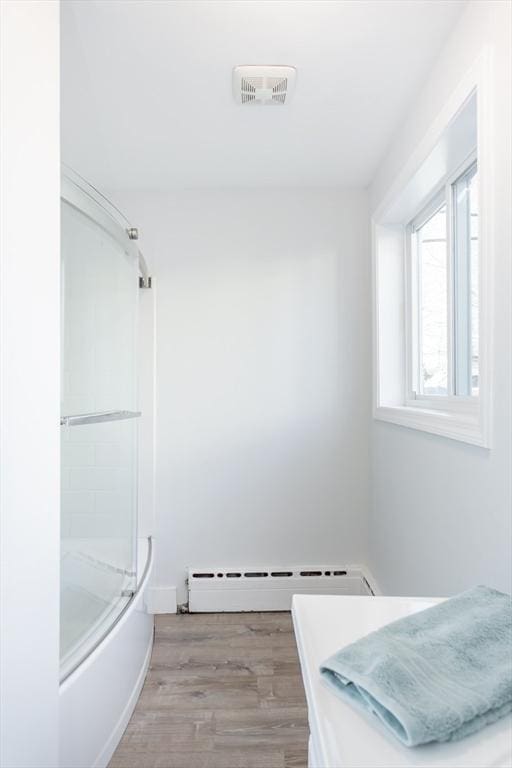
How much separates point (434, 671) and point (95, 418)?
1.33 meters

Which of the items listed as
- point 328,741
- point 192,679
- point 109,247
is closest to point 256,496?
point 192,679

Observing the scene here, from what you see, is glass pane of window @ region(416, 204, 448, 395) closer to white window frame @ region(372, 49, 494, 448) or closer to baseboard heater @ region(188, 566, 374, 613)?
white window frame @ region(372, 49, 494, 448)

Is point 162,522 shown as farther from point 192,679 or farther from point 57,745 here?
point 57,745

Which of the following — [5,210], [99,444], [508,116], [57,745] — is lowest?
[57,745]

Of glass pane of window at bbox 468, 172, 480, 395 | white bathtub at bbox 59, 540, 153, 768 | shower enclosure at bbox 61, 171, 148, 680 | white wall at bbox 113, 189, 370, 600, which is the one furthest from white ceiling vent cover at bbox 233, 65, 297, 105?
white bathtub at bbox 59, 540, 153, 768

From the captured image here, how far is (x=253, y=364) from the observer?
2932mm

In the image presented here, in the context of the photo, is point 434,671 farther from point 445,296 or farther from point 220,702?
point 445,296

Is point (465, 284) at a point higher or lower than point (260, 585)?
higher

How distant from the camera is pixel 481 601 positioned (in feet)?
2.79

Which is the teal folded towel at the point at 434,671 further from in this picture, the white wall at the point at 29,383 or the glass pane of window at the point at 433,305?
the glass pane of window at the point at 433,305

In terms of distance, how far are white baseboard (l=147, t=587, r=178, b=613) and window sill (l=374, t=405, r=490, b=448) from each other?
4.80 feet

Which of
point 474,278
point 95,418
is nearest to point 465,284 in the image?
point 474,278

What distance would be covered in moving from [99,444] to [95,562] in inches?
15.3

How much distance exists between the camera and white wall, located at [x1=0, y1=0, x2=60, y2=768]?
1061 mm
